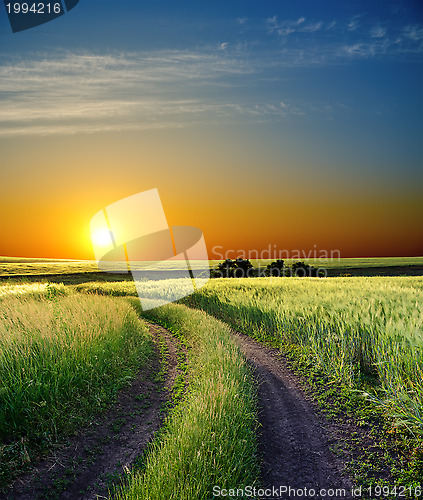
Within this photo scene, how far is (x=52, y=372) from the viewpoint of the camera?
7.25 m

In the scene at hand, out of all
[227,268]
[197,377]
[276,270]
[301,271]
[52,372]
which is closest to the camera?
[52,372]

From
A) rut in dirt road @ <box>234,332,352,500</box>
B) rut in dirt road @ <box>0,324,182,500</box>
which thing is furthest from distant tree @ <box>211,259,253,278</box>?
rut in dirt road @ <box>0,324,182,500</box>

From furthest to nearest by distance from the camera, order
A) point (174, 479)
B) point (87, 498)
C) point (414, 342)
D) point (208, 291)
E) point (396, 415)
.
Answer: point (208, 291) < point (414, 342) < point (396, 415) < point (87, 498) < point (174, 479)

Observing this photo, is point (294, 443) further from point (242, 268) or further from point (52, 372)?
point (242, 268)

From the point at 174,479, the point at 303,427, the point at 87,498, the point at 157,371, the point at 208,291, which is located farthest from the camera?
the point at 208,291

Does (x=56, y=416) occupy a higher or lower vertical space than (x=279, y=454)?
higher

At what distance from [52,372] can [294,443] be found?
5.21 metres

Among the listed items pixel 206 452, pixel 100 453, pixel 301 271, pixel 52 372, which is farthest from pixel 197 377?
pixel 301 271

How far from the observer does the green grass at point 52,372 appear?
20.2 feet

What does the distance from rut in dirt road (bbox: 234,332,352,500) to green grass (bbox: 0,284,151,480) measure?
152 inches

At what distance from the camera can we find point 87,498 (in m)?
4.87

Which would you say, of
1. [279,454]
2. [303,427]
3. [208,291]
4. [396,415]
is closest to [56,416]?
[279,454]

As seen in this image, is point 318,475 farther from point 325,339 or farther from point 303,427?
point 325,339

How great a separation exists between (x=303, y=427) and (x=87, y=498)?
3.99m
